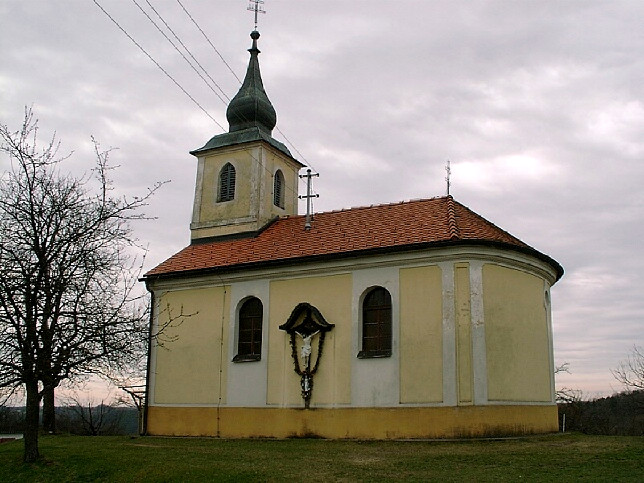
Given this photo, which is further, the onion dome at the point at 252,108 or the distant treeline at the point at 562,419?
the distant treeline at the point at 562,419

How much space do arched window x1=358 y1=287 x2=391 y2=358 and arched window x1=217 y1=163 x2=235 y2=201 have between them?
29.5 ft

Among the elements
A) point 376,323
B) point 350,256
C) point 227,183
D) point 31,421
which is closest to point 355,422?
point 376,323

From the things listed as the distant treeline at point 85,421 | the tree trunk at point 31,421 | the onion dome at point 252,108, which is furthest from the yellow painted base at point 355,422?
the onion dome at point 252,108

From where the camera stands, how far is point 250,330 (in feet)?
77.6

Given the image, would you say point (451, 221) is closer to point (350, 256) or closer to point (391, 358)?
point (350, 256)

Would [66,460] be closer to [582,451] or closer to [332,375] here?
[332,375]

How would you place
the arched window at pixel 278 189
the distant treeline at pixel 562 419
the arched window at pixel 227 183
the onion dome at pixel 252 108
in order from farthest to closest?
the distant treeline at pixel 562 419
the onion dome at pixel 252 108
the arched window at pixel 278 189
the arched window at pixel 227 183

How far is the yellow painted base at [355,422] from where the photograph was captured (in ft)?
A: 62.7

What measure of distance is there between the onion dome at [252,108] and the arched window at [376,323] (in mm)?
10591

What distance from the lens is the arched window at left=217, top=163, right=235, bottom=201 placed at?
2808 centimetres

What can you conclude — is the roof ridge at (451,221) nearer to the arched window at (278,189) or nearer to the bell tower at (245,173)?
the bell tower at (245,173)

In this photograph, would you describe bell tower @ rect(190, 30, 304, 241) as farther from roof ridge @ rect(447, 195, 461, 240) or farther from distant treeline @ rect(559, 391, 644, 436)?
distant treeline @ rect(559, 391, 644, 436)

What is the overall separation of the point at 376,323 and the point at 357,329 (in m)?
0.62

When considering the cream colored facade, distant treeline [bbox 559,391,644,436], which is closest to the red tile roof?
the cream colored facade
